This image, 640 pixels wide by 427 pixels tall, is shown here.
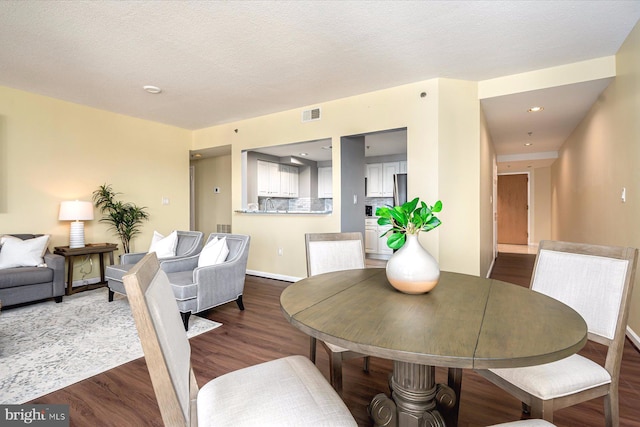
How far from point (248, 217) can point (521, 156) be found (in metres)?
6.57

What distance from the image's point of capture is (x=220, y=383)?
113 centimetres

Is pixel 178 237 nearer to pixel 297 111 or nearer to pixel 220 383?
pixel 297 111

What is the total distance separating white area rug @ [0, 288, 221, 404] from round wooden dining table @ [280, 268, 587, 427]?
5.74 feet

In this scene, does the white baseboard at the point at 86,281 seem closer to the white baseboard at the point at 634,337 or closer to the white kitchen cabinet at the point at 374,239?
the white kitchen cabinet at the point at 374,239

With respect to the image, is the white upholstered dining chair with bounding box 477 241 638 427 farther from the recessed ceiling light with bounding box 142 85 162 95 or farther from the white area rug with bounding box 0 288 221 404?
the recessed ceiling light with bounding box 142 85 162 95

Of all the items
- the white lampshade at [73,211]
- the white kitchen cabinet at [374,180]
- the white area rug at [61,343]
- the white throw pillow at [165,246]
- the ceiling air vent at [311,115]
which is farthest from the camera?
the white kitchen cabinet at [374,180]

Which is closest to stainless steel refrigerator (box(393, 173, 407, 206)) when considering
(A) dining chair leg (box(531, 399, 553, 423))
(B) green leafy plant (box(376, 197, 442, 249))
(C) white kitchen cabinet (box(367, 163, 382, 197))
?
(C) white kitchen cabinet (box(367, 163, 382, 197))

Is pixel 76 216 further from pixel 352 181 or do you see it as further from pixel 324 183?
pixel 324 183

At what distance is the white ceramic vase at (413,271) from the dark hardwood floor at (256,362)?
818 millimetres

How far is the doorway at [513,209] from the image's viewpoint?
351 inches

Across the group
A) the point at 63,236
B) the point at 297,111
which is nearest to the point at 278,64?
the point at 297,111

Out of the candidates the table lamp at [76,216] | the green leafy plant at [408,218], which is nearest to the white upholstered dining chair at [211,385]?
the green leafy plant at [408,218]

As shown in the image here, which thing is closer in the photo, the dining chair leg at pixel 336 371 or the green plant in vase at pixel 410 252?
the green plant in vase at pixel 410 252

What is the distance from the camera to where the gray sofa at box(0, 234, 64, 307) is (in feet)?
10.2
